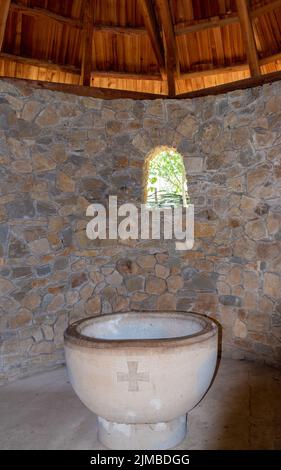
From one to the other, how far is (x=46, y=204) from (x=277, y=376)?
283cm

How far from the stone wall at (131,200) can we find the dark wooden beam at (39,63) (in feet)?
2.19

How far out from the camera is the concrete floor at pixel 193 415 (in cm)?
271

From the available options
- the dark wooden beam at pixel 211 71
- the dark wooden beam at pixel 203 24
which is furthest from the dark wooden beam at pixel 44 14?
the dark wooden beam at pixel 211 71

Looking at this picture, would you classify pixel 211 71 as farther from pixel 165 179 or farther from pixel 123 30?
pixel 165 179

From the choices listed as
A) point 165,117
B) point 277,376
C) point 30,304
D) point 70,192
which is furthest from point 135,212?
point 277,376

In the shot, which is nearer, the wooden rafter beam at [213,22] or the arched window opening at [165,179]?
the wooden rafter beam at [213,22]

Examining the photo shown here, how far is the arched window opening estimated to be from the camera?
4.65 metres

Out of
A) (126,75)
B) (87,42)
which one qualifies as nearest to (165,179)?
(126,75)

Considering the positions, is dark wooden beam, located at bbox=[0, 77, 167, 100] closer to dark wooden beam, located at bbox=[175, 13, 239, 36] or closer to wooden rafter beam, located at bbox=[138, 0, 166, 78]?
wooden rafter beam, located at bbox=[138, 0, 166, 78]

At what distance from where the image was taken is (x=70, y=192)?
4.34 metres

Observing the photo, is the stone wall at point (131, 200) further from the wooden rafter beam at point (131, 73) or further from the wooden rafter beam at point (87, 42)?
the wooden rafter beam at point (131, 73)

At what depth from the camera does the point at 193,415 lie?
309cm

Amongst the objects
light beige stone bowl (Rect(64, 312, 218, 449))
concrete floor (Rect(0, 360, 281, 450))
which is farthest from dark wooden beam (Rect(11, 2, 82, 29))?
concrete floor (Rect(0, 360, 281, 450))

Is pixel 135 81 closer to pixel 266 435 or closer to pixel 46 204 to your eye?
pixel 46 204
